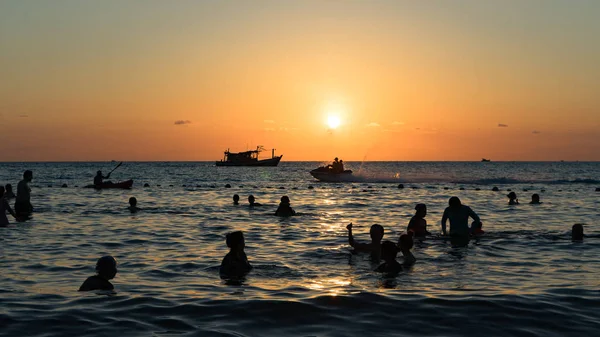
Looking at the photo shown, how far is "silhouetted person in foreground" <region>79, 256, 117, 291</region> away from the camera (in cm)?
1029

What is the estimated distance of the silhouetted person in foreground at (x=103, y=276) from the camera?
10289 mm

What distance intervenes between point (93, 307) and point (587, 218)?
24.1 metres

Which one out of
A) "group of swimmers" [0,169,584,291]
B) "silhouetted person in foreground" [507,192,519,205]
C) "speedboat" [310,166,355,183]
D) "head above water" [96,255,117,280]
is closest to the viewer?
"head above water" [96,255,117,280]

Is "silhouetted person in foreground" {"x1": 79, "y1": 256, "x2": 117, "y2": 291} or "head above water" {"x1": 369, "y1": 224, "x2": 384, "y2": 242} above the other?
"head above water" {"x1": 369, "y1": 224, "x2": 384, "y2": 242}

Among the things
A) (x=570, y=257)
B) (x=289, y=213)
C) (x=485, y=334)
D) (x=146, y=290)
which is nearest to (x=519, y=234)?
(x=570, y=257)

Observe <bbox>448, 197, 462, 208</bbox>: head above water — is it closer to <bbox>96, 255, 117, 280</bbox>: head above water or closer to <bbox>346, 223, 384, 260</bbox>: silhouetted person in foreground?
<bbox>346, 223, 384, 260</bbox>: silhouetted person in foreground

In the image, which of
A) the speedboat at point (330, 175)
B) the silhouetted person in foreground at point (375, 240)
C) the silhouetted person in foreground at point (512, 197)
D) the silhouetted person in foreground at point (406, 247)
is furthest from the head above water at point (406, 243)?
the speedboat at point (330, 175)

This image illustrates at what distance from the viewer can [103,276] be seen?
10.5 meters

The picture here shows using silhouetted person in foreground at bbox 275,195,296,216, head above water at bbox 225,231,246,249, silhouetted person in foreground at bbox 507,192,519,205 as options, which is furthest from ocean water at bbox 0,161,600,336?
silhouetted person in foreground at bbox 507,192,519,205

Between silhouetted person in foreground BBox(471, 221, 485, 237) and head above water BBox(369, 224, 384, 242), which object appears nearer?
head above water BBox(369, 224, 384, 242)

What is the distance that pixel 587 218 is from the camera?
26.2 meters

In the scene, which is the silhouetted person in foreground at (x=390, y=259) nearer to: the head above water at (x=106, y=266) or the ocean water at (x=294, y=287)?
the ocean water at (x=294, y=287)

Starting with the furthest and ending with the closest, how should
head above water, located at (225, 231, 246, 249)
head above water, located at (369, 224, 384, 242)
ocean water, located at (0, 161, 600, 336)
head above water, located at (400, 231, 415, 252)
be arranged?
1. head above water, located at (369, 224, 384, 242)
2. head above water, located at (400, 231, 415, 252)
3. head above water, located at (225, 231, 246, 249)
4. ocean water, located at (0, 161, 600, 336)

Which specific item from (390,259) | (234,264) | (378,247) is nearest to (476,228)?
(378,247)
